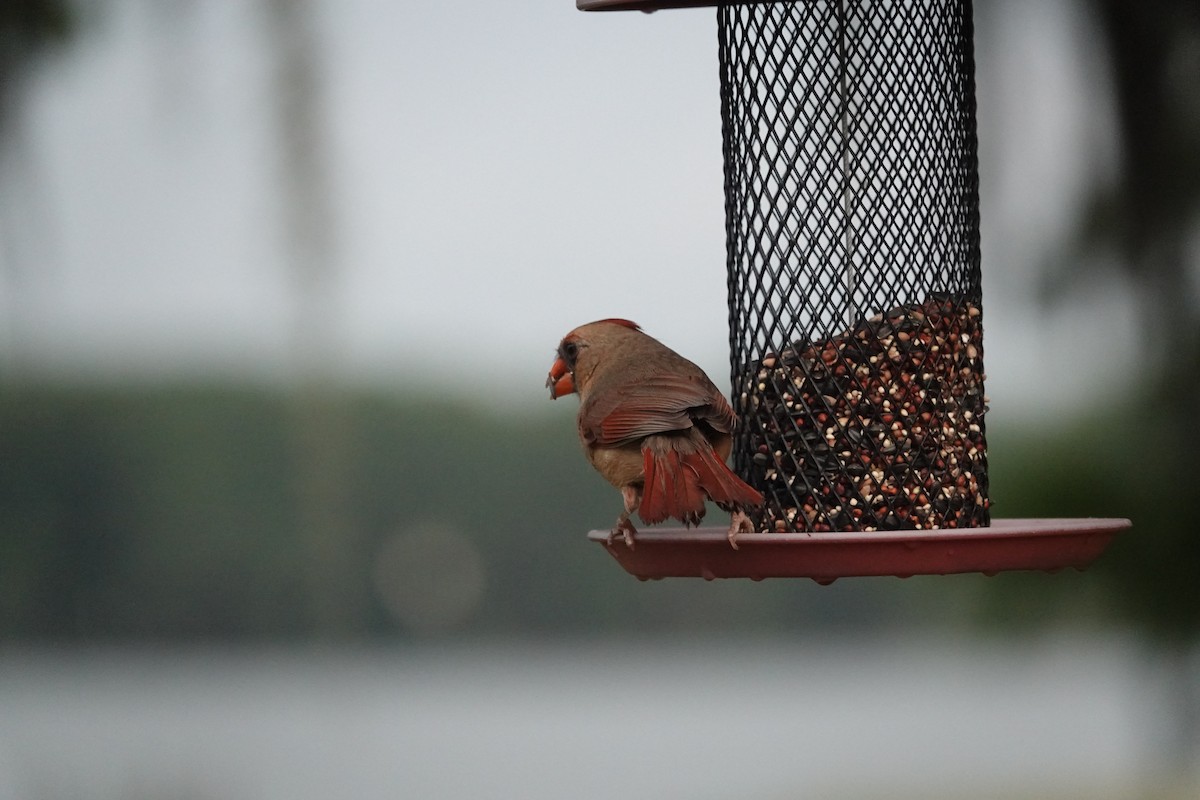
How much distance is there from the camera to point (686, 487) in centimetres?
264

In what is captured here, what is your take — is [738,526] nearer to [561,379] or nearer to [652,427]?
[652,427]

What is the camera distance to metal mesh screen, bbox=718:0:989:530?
2.90 m

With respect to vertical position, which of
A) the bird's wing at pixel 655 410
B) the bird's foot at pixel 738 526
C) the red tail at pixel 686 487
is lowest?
the bird's foot at pixel 738 526

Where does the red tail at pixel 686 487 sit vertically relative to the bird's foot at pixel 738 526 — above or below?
above

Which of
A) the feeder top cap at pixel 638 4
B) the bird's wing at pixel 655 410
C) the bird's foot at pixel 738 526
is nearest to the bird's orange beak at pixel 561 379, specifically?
the bird's wing at pixel 655 410

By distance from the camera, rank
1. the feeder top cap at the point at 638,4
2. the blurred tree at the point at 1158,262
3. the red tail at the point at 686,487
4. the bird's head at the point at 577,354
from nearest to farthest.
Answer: the red tail at the point at 686,487 → the feeder top cap at the point at 638,4 → the bird's head at the point at 577,354 → the blurred tree at the point at 1158,262

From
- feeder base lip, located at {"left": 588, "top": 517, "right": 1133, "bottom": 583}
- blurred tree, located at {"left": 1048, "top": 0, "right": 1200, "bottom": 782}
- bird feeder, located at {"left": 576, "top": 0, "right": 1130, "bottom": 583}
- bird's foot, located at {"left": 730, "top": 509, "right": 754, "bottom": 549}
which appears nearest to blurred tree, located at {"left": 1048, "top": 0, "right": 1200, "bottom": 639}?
blurred tree, located at {"left": 1048, "top": 0, "right": 1200, "bottom": 782}

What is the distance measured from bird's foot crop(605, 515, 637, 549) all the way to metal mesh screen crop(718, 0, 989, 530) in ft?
1.30

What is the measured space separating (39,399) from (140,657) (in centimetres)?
133

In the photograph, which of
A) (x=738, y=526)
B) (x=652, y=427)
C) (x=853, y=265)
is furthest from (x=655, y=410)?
(x=853, y=265)

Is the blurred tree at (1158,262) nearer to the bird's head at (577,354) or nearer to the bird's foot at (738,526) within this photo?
the bird's head at (577,354)

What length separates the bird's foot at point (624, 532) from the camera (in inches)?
108

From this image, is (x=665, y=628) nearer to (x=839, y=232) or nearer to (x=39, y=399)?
(x=39, y=399)

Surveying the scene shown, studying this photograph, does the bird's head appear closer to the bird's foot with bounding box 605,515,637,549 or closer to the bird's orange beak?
the bird's orange beak
